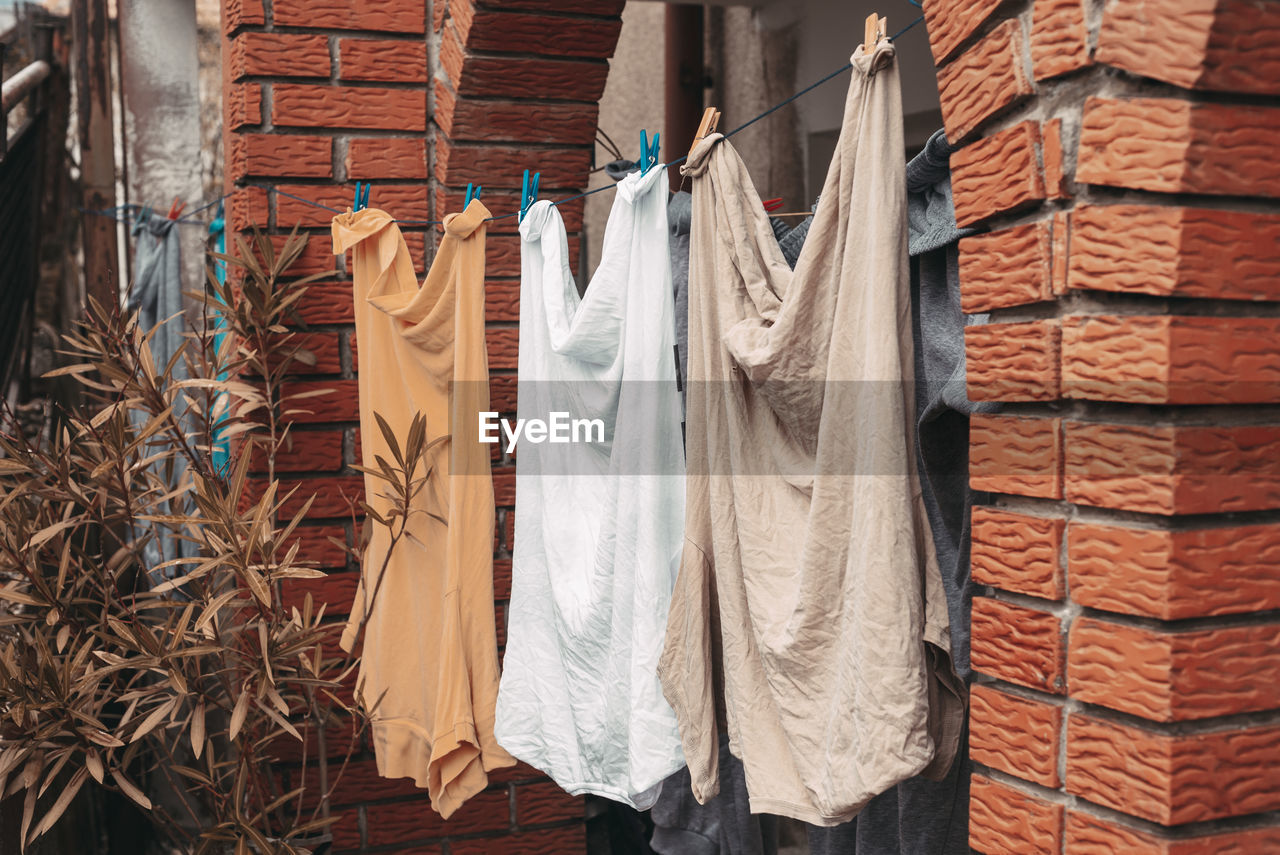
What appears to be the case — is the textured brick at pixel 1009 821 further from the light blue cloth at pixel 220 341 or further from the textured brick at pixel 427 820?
the light blue cloth at pixel 220 341

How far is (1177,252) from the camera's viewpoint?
3.46ft

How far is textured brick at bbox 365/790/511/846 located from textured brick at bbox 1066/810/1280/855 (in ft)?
6.68

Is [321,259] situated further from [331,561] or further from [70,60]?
[70,60]

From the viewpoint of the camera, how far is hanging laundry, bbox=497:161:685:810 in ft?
5.99

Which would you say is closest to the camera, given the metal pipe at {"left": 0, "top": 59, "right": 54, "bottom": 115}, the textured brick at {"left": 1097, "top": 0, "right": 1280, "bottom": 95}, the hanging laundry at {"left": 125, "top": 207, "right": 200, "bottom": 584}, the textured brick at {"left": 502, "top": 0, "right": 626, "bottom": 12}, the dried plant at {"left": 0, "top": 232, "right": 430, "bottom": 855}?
the textured brick at {"left": 1097, "top": 0, "right": 1280, "bottom": 95}

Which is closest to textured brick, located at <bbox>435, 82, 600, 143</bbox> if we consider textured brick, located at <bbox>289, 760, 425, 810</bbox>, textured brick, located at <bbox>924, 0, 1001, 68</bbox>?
textured brick, located at <bbox>924, 0, 1001, 68</bbox>

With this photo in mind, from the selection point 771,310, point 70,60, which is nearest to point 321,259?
point 771,310

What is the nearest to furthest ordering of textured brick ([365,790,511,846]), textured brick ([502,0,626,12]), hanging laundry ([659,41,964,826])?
hanging laundry ([659,41,964,826])
textured brick ([502,0,626,12])
textured brick ([365,790,511,846])

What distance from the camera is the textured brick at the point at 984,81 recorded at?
1181 millimetres

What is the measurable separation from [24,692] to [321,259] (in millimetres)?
1194

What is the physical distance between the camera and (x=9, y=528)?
8.04 feet

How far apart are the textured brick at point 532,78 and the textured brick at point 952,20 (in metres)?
1.38

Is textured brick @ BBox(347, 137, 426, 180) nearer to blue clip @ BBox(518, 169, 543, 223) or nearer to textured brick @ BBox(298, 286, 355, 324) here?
textured brick @ BBox(298, 286, 355, 324)

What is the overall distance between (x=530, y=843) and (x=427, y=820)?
0.29m
